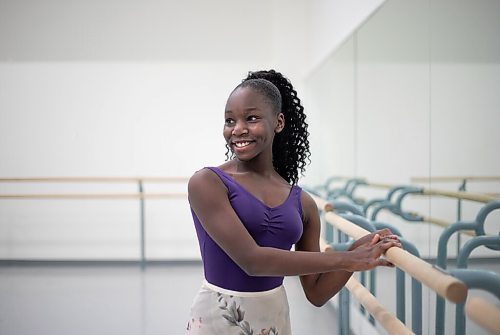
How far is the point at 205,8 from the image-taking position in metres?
5.12

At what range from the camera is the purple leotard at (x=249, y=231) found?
3.24ft

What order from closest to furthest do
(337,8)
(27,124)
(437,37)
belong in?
1. (437,37)
2. (337,8)
3. (27,124)

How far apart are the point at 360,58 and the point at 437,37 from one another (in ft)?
3.83

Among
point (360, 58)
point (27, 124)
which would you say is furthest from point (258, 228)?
point (27, 124)

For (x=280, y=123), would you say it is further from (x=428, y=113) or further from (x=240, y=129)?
(x=428, y=113)

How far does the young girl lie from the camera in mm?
934

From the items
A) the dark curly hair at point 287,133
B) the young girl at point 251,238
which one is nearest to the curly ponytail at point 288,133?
the dark curly hair at point 287,133

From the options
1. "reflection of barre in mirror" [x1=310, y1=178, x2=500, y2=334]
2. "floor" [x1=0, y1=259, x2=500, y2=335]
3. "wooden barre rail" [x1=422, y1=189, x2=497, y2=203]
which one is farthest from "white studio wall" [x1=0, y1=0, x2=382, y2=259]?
"wooden barre rail" [x1=422, y1=189, x2=497, y2=203]

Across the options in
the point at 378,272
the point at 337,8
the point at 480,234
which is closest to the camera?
the point at 480,234

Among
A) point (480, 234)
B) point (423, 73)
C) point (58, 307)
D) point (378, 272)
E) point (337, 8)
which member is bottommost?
point (58, 307)

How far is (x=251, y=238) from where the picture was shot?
0.94m

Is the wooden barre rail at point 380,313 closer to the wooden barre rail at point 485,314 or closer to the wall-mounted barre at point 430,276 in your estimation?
the wall-mounted barre at point 430,276

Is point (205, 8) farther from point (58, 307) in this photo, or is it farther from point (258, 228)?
point (258, 228)

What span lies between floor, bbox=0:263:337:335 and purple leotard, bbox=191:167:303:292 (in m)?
2.11
